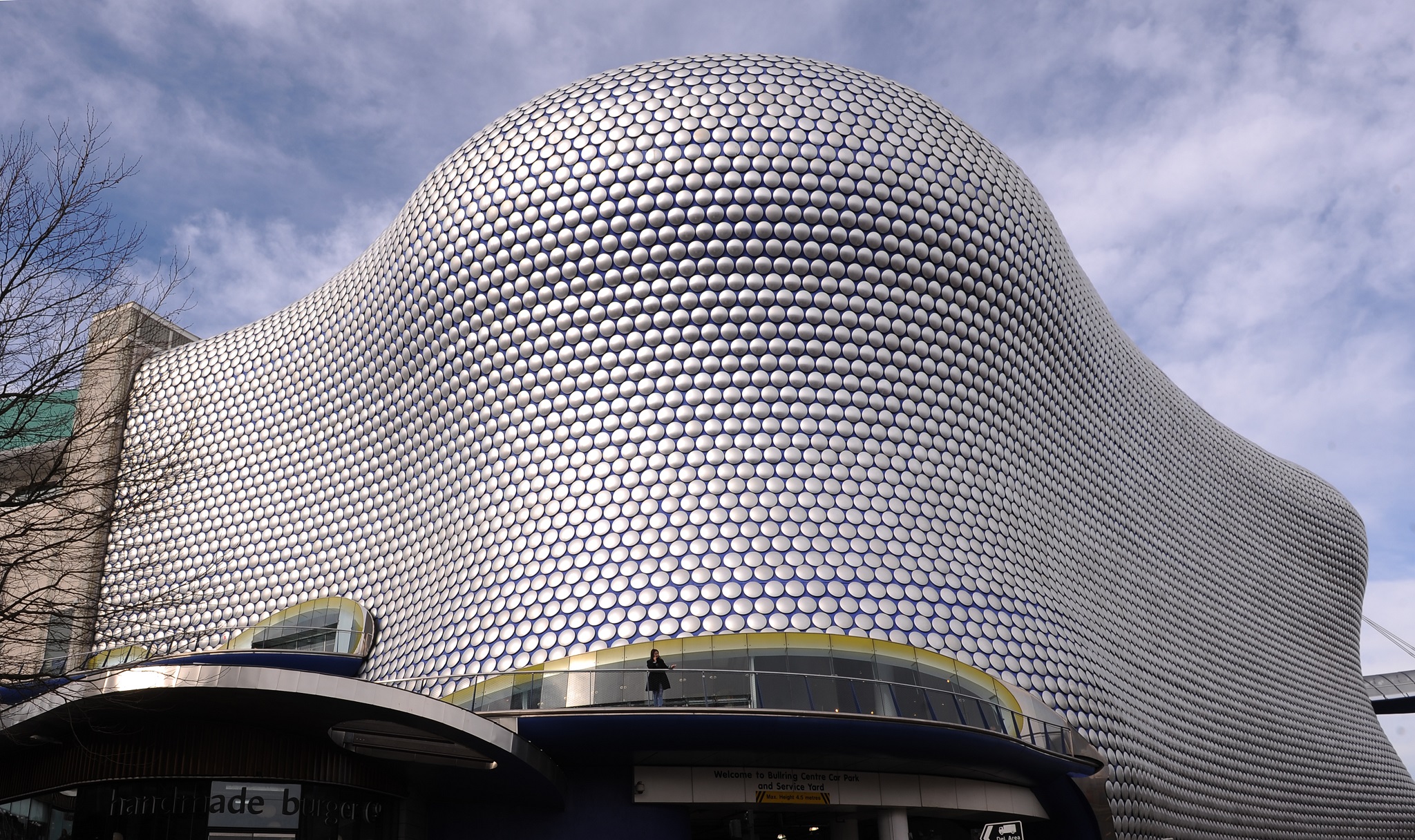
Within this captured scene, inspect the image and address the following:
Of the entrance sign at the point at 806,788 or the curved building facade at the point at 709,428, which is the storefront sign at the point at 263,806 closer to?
the entrance sign at the point at 806,788

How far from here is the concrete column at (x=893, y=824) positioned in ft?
48.3

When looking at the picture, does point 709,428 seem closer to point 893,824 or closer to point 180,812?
point 893,824

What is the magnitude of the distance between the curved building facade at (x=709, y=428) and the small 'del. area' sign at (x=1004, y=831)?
2670mm

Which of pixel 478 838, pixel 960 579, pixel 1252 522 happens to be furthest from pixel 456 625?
pixel 1252 522

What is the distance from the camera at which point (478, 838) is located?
13.9 m

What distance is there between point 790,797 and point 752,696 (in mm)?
1932

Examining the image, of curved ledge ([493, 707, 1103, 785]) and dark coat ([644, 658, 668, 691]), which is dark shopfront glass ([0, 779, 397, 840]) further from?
dark coat ([644, 658, 668, 691])

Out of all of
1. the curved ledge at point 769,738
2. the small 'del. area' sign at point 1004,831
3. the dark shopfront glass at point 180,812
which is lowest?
the small 'del. area' sign at point 1004,831

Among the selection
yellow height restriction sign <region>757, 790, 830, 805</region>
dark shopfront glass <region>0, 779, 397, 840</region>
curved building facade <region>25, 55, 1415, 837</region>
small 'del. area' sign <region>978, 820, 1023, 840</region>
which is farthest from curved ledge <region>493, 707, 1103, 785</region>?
curved building facade <region>25, 55, 1415, 837</region>

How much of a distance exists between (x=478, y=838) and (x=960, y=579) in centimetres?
921

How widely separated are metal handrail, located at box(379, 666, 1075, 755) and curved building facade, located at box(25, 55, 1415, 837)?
2.17 m

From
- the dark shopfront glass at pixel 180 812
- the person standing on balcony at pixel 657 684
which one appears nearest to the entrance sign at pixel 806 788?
the person standing on balcony at pixel 657 684

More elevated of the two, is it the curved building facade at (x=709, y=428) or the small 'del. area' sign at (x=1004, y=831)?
the curved building facade at (x=709, y=428)

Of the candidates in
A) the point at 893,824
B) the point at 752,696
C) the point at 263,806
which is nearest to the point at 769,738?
the point at 752,696
